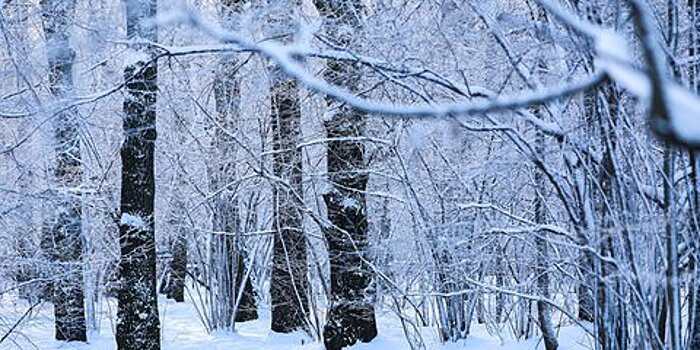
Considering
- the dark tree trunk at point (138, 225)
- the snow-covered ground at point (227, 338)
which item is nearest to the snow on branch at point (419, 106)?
the snow-covered ground at point (227, 338)

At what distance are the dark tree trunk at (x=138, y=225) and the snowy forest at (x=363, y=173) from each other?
0.03 meters

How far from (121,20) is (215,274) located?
5.24 metres

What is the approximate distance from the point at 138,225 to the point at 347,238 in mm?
2291

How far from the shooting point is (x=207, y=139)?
14.9m

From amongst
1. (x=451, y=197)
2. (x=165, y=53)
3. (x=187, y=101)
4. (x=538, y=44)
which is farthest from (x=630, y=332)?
(x=187, y=101)

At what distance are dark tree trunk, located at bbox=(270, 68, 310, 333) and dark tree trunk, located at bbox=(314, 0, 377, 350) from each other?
84 centimetres

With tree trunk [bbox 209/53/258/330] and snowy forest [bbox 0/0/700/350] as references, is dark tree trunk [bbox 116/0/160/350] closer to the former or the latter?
snowy forest [bbox 0/0/700/350]

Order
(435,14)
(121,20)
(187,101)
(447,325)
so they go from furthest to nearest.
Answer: (187,101) → (447,325) → (121,20) → (435,14)

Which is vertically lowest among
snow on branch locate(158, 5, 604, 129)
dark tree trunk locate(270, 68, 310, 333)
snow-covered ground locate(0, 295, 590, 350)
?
snow-covered ground locate(0, 295, 590, 350)

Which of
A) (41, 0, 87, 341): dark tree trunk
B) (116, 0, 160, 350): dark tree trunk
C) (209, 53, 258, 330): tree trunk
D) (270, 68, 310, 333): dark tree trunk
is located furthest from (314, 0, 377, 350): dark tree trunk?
(41, 0, 87, 341): dark tree trunk

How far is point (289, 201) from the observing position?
421 inches

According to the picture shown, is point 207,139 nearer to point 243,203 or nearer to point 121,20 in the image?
point 243,203

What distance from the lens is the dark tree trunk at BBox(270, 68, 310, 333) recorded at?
10859 millimetres

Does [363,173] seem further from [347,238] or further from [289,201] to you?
[289,201]
